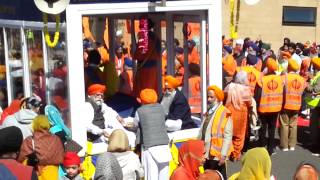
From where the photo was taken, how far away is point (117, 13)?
644 cm

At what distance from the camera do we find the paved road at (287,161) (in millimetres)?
8141

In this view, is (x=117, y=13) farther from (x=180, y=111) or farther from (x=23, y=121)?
(x=23, y=121)

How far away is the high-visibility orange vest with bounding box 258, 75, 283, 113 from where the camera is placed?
340 inches

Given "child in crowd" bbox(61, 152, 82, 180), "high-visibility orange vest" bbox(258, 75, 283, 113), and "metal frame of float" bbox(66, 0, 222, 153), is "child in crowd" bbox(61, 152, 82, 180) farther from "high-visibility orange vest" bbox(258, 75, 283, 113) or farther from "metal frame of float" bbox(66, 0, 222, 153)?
"high-visibility orange vest" bbox(258, 75, 283, 113)

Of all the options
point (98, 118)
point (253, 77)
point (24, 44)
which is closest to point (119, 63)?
point (253, 77)

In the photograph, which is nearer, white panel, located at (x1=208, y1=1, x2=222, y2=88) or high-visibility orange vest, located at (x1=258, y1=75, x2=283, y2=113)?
white panel, located at (x1=208, y1=1, x2=222, y2=88)

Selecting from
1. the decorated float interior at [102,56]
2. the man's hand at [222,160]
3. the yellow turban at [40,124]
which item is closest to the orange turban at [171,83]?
the decorated float interior at [102,56]

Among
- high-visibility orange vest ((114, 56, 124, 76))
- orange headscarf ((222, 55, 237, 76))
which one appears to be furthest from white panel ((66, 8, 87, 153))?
orange headscarf ((222, 55, 237, 76))

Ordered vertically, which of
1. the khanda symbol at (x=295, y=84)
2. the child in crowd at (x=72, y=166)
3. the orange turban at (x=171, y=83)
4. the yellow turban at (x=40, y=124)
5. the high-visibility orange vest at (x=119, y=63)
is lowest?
the child in crowd at (x=72, y=166)

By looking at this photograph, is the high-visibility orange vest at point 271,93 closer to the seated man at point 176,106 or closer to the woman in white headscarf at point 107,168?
the seated man at point 176,106

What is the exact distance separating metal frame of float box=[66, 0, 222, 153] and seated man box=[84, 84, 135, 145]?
24 cm

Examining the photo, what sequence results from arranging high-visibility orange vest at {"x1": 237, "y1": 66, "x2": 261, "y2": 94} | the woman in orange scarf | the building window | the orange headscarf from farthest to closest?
the building window < the orange headscarf < high-visibility orange vest at {"x1": 237, "y1": 66, "x2": 261, "y2": 94} < the woman in orange scarf

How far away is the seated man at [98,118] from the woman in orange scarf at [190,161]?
162 cm

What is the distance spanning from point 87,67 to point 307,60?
265 inches
